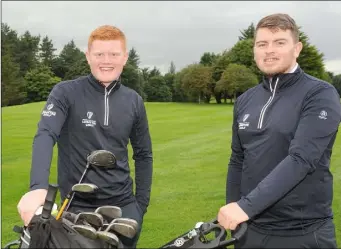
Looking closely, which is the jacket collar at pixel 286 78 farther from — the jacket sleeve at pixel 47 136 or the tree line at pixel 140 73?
the tree line at pixel 140 73

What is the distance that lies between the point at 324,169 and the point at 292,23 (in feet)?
2.95

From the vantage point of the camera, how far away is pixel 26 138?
2270 cm

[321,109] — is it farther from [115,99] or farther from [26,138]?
[26,138]

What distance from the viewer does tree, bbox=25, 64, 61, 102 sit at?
2322 inches

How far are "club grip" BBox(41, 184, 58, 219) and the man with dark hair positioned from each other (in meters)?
1.01

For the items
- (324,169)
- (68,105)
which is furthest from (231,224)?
(68,105)

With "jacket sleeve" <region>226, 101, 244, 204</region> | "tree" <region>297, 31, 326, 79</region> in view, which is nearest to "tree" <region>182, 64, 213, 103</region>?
"tree" <region>297, 31, 326, 79</region>

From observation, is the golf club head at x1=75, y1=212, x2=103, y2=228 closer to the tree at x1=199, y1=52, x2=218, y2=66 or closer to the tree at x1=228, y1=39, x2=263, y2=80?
the tree at x1=228, y1=39, x2=263, y2=80

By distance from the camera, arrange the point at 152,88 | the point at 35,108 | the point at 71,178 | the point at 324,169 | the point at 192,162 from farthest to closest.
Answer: the point at 152,88 → the point at 35,108 → the point at 192,162 → the point at 71,178 → the point at 324,169

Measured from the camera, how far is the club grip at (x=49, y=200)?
2064 millimetres

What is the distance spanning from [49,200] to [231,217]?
2.79 ft

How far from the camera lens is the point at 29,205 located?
7.31 ft

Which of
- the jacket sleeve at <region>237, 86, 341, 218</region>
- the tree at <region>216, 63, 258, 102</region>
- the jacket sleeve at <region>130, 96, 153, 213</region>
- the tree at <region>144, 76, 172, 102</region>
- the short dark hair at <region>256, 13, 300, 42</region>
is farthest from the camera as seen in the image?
the tree at <region>144, 76, 172, 102</region>

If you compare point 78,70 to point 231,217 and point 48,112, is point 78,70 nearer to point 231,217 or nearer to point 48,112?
point 48,112
